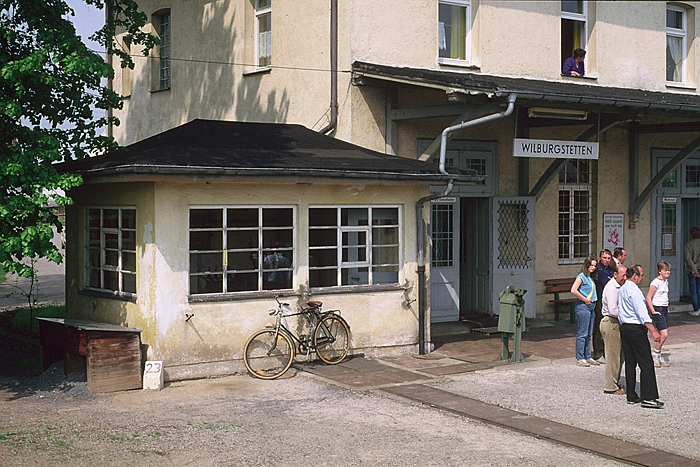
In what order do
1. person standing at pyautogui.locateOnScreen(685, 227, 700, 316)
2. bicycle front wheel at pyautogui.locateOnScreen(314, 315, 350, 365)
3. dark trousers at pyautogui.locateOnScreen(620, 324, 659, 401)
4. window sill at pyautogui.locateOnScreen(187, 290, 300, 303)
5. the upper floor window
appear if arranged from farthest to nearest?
the upper floor window < person standing at pyautogui.locateOnScreen(685, 227, 700, 316) < bicycle front wheel at pyautogui.locateOnScreen(314, 315, 350, 365) < window sill at pyautogui.locateOnScreen(187, 290, 300, 303) < dark trousers at pyautogui.locateOnScreen(620, 324, 659, 401)

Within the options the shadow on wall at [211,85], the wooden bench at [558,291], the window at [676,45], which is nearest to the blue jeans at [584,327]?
the wooden bench at [558,291]

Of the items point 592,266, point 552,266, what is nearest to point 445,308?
point 552,266

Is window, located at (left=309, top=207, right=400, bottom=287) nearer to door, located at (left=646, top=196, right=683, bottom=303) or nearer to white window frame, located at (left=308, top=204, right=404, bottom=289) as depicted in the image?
white window frame, located at (left=308, top=204, right=404, bottom=289)

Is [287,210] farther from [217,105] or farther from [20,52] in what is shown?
[217,105]

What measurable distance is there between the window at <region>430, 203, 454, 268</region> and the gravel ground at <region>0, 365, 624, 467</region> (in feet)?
18.3

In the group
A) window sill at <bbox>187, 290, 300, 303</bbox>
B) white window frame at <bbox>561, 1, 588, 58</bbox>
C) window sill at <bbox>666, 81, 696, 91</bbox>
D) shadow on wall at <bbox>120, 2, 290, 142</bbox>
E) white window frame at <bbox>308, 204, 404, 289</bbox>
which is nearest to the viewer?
window sill at <bbox>187, 290, 300, 303</bbox>

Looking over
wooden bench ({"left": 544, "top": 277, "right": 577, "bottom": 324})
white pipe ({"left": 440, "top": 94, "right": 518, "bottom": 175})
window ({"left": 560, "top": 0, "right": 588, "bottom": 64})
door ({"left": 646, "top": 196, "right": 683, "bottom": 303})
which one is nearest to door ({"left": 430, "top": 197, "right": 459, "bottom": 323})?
wooden bench ({"left": 544, "top": 277, "right": 577, "bottom": 324})

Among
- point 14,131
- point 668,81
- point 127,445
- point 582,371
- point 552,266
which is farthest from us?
point 668,81

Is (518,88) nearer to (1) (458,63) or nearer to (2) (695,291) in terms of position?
(1) (458,63)

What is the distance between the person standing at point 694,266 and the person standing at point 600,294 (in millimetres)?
6359

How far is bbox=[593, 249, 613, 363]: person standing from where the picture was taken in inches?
526

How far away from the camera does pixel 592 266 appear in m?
12.9

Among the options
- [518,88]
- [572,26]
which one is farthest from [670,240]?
[518,88]

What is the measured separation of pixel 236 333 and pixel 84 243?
283 centimetres
